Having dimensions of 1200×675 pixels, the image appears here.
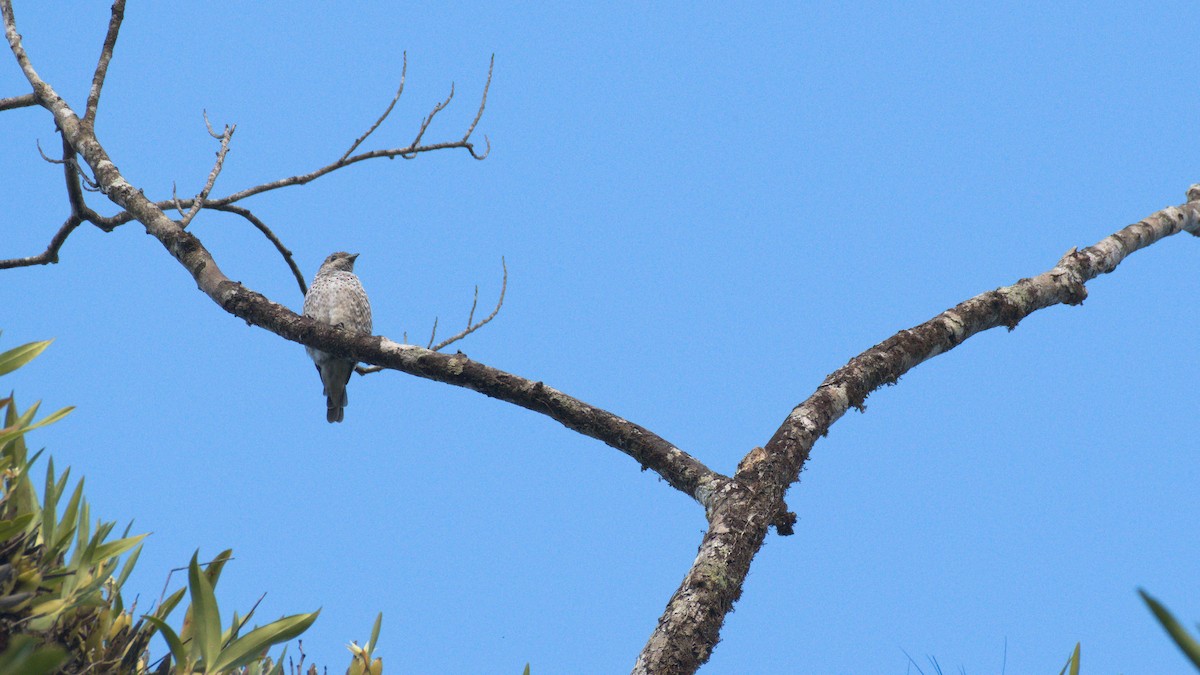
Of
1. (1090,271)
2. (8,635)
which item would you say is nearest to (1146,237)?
(1090,271)

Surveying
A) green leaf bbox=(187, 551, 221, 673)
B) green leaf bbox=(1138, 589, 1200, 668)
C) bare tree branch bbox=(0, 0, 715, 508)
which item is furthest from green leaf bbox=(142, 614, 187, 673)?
green leaf bbox=(1138, 589, 1200, 668)

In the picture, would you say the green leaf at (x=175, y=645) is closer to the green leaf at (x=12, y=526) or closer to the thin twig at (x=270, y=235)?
the green leaf at (x=12, y=526)

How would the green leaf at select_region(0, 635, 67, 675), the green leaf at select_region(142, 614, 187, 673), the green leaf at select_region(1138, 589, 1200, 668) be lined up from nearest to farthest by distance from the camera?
the green leaf at select_region(1138, 589, 1200, 668) → the green leaf at select_region(0, 635, 67, 675) → the green leaf at select_region(142, 614, 187, 673)

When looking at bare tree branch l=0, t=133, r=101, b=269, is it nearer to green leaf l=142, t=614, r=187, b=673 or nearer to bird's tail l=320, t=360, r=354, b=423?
bird's tail l=320, t=360, r=354, b=423

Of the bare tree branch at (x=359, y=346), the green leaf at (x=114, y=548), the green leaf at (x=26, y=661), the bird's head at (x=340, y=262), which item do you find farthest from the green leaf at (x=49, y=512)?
the bird's head at (x=340, y=262)

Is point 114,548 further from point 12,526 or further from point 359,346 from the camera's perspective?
point 359,346

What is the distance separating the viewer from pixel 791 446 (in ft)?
9.29

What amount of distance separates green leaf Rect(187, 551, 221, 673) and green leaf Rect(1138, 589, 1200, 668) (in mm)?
2348

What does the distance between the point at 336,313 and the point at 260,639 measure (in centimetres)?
405

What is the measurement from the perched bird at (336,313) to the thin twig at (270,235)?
0.99 meters

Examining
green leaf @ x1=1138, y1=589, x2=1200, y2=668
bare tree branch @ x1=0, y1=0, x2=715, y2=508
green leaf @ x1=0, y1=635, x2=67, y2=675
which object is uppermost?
bare tree branch @ x1=0, y1=0, x2=715, y2=508

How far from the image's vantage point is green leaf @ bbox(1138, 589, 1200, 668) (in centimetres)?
86

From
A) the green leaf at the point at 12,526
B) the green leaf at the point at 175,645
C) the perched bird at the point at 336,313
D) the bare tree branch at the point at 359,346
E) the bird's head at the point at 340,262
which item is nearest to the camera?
the green leaf at the point at 12,526

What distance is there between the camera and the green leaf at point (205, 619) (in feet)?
8.50
